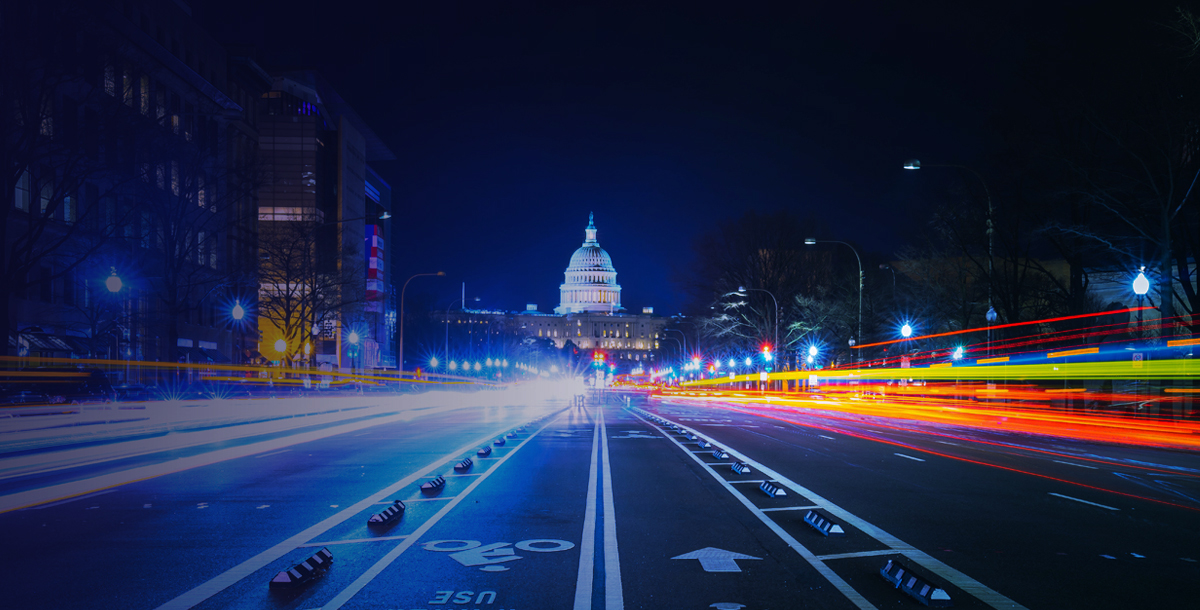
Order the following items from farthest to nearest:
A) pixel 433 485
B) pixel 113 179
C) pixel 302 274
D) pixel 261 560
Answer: pixel 302 274 < pixel 113 179 < pixel 433 485 < pixel 261 560

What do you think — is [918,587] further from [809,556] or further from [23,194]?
[23,194]

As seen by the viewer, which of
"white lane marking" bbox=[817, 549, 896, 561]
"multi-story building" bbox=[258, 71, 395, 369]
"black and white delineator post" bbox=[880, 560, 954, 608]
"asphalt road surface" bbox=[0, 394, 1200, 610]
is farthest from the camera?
"multi-story building" bbox=[258, 71, 395, 369]

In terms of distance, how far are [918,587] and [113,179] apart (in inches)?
1826

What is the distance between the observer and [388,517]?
9242 millimetres

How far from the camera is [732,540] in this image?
827 cm

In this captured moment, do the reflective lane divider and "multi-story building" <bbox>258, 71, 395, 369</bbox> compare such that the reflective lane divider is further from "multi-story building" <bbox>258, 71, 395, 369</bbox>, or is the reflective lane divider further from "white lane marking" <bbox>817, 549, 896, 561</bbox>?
"multi-story building" <bbox>258, 71, 395, 369</bbox>

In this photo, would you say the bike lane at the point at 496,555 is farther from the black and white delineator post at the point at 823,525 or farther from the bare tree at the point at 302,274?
the bare tree at the point at 302,274

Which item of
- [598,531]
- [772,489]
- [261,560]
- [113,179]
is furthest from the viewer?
[113,179]

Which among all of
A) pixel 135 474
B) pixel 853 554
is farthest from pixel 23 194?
pixel 853 554

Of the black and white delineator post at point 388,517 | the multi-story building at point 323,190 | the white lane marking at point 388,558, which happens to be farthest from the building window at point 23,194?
the black and white delineator post at point 388,517

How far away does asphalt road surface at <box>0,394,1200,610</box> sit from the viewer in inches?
250

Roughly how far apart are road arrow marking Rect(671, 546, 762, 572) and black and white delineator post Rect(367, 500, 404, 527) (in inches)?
131

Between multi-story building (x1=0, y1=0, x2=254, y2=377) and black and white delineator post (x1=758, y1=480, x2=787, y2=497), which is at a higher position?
multi-story building (x1=0, y1=0, x2=254, y2=377)

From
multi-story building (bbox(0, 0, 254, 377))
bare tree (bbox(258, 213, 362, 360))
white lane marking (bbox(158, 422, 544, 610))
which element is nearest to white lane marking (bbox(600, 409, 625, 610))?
white lane marking (bbox(158, 422, 544, 610))
